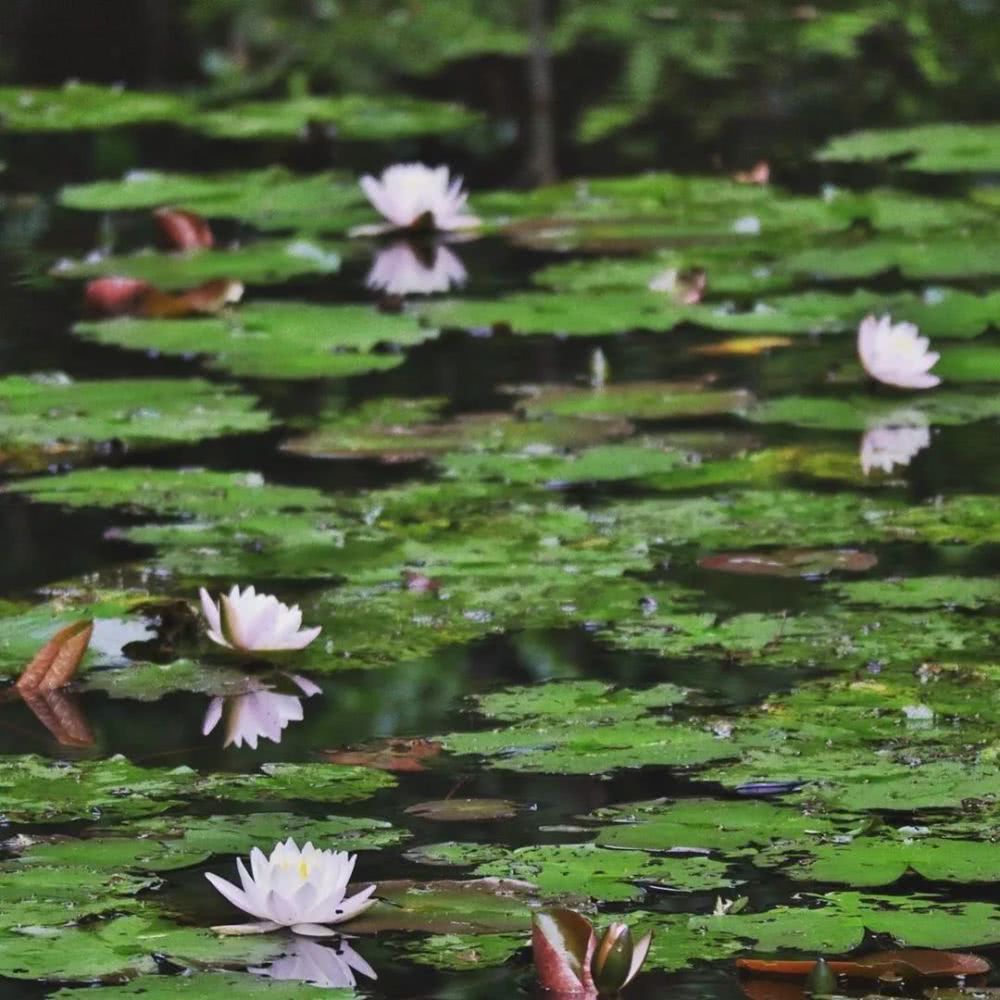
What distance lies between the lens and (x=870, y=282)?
5465 mm

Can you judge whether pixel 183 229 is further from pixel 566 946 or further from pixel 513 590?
pixel 566 946

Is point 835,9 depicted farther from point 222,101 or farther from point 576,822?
point 576,822

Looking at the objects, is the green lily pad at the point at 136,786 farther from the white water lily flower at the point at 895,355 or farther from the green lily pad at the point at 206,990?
the white water lily flower at the point at 895,355

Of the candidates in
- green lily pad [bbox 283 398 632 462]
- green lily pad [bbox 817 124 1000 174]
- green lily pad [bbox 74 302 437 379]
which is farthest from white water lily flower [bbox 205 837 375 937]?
green lily pad [bbox 817 124 1000 174]

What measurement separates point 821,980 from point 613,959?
0.17 m

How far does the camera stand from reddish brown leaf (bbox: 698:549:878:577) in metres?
3.38

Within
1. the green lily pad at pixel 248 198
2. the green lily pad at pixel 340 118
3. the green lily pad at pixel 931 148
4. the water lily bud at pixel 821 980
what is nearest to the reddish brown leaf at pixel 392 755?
the water lily bud at pixel 821 980

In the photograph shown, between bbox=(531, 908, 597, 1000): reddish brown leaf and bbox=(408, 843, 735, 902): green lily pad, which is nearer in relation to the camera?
bbox=(531, 908, 597, 1000): reddish brown leaf

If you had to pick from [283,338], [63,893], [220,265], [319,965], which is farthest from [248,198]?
[319,965]

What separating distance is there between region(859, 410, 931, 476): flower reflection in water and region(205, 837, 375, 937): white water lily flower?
1.86 metres

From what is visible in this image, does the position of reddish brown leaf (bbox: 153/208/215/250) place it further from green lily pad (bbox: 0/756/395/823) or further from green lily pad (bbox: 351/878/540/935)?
green lily pad (bbox: 351/878/540/935)

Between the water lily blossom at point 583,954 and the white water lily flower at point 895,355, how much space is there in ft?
7.91

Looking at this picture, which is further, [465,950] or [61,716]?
[61,716]

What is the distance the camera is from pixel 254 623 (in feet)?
10.0
